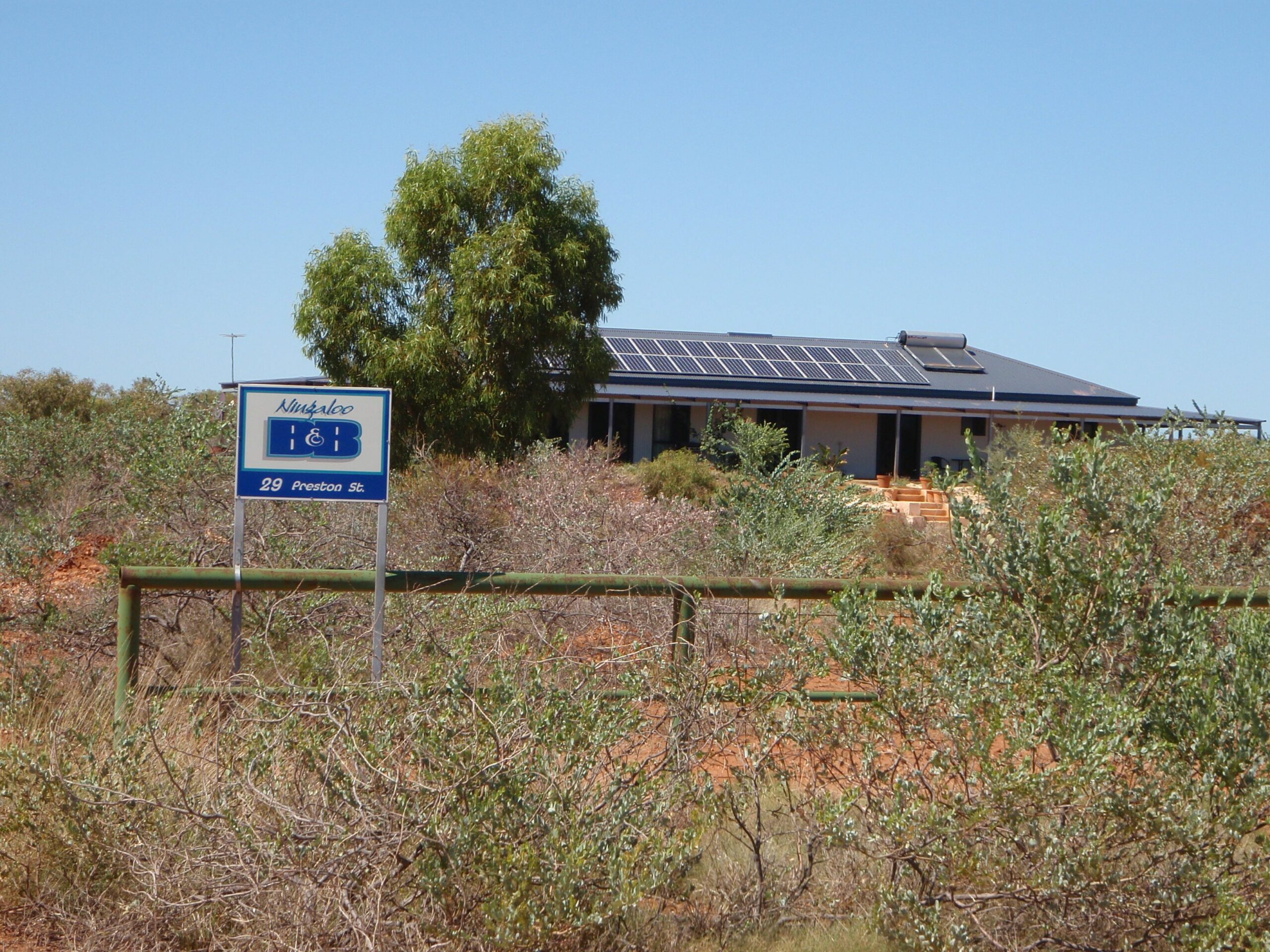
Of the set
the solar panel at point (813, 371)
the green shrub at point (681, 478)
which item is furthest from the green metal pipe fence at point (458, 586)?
the solar panel at point (813, 371)

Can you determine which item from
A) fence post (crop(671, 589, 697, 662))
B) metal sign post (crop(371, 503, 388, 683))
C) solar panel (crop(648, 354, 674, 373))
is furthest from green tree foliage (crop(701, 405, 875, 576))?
solar panel (crop(648, 354, 674, 373))

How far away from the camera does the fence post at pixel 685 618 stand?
455 centimetres

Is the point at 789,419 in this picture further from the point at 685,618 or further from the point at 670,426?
the point at 685,618

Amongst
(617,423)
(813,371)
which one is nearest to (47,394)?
(617,423)

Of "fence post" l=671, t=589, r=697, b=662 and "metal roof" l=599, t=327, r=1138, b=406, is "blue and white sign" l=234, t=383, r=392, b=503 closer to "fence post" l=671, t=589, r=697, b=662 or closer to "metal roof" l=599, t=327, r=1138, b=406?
"fence post" l=671, t=589, r=697, b=662

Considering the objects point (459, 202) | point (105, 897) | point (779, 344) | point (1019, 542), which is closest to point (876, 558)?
point (1019, 542)

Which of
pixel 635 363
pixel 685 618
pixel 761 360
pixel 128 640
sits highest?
pixel 761 360

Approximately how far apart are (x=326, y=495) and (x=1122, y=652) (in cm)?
336

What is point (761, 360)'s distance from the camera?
3456cm

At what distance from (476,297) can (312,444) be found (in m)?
13.6

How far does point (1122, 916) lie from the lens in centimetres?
304

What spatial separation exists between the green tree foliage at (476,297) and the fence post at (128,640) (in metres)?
13.8

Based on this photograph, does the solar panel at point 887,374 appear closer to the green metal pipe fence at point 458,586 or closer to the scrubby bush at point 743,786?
the green metal pipe fence at point 458,586

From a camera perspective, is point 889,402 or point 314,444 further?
point 889,402
